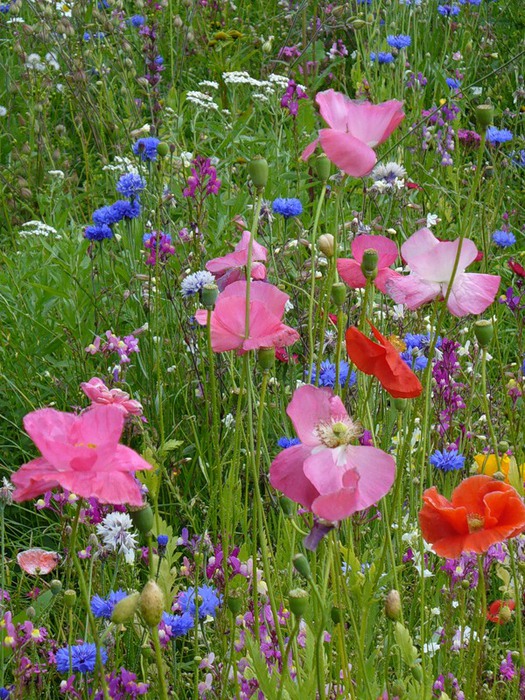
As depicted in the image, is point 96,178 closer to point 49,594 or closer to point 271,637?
point 49,594

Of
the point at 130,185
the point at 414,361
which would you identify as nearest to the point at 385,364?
the point at 414,361

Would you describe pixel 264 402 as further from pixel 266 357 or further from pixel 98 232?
pixel 98 232

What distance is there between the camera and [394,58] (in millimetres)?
3930

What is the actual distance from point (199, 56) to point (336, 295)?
3.86 metres

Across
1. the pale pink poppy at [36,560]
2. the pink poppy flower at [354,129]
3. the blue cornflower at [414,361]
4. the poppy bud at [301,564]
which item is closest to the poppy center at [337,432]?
the poppy bud at [301,564]

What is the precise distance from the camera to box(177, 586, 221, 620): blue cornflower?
1.48 metres

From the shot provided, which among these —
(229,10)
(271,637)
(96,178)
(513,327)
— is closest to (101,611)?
(271,637)

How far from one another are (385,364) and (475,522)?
0.24 meters

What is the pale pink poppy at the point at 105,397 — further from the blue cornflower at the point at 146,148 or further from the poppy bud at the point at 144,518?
the blue cornflower at the point at 146,148

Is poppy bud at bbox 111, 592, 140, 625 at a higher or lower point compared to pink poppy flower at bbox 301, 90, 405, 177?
lower

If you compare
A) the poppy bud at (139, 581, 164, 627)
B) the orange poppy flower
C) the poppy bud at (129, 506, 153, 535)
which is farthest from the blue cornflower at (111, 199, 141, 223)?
the poppy bud at (139, 581, 164, 627)

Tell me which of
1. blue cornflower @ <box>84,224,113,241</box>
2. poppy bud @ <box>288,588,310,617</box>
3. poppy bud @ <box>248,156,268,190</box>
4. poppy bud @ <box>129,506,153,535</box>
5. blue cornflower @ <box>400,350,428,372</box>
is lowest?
poppy bud @ <box>288,588,310,617</box>

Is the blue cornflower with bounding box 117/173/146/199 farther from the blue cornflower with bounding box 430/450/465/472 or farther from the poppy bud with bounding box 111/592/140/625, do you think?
the poppy bud with bounding box 111/592/140/625

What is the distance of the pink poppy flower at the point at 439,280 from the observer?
1.18 m
